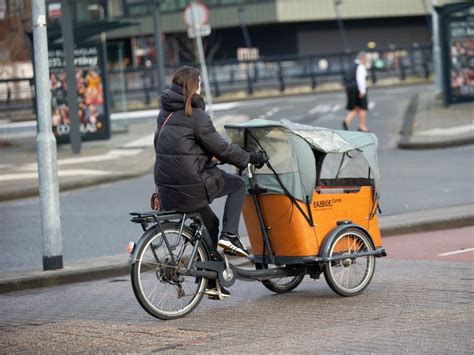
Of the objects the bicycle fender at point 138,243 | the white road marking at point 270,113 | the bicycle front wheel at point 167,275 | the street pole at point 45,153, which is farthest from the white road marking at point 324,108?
the bicycle fender at point 138,243

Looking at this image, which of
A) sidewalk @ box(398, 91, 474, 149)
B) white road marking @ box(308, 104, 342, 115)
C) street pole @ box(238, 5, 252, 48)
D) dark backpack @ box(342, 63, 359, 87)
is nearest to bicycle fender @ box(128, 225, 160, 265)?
sidewalk @ box(398, 91, 474, 149)

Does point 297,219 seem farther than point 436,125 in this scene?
No

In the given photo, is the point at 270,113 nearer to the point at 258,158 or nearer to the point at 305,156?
the point at 305,156

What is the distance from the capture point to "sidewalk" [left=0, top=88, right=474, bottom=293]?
36.6 feet

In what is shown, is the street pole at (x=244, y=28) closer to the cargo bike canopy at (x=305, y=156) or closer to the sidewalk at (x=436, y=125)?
the sidewalk at (x=436, y=125)

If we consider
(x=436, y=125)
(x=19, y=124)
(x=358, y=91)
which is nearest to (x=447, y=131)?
(x=436, y=125)

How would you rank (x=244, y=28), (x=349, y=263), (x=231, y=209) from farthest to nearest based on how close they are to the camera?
(x=244, y=28), (x=349, y=263), (x=231, y=209)

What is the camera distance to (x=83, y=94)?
83.9 feet

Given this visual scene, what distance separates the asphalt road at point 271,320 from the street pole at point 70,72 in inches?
540

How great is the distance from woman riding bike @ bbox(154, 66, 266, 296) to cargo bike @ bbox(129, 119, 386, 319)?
0.13 metres

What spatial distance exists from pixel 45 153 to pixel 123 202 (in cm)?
607

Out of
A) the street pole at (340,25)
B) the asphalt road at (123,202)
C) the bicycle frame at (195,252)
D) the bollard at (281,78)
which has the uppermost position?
the street pole at (340,25)

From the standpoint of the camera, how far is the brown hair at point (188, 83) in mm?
8422

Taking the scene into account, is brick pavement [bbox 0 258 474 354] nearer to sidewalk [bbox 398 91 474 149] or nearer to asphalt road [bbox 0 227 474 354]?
asphalt road [bbox 0 227 474 354]
